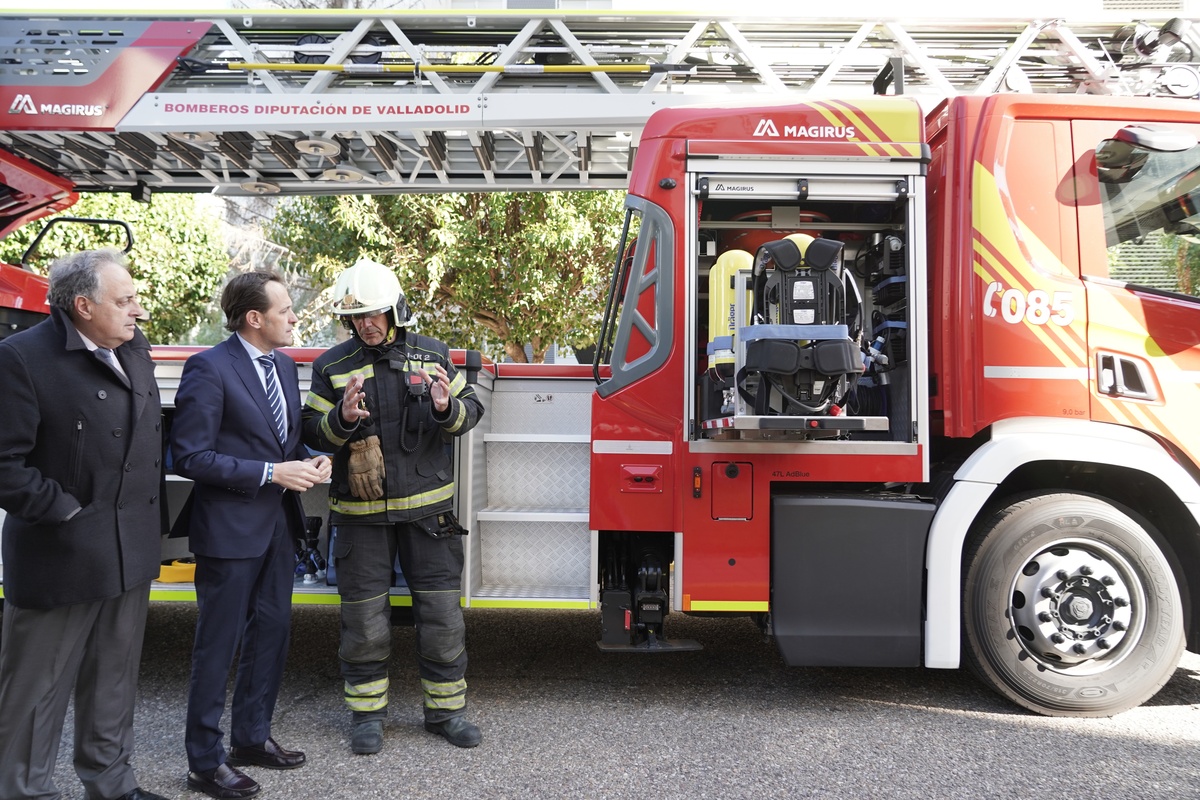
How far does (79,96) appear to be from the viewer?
4.67 m

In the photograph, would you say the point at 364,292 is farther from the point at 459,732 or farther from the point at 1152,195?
the point at 1152,195

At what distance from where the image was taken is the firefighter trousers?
11.7 feet

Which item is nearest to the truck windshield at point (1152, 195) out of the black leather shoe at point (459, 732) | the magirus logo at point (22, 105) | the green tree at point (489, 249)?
the black leather shoe at point (459, 732)

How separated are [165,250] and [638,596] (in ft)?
38.3

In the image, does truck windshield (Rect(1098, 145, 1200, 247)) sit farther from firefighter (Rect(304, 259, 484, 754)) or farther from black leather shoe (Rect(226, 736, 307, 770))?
black leather shoe (Rect(226, 736, 307, 770))

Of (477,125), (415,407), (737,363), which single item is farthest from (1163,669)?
(477,125)

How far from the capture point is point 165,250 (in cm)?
1284

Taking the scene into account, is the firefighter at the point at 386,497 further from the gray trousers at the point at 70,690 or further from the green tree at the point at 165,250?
the green tree at the point at 165,250

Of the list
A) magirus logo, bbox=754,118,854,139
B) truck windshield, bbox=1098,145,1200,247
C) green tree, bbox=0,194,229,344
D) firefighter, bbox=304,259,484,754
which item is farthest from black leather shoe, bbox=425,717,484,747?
green tree, bbox=0,194,229,344

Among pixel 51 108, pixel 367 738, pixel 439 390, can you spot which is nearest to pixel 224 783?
pixel 367 738

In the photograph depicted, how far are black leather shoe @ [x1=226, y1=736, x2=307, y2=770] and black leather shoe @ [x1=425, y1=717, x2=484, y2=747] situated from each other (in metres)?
0.60

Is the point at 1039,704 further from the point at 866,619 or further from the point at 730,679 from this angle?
the point at 730,679

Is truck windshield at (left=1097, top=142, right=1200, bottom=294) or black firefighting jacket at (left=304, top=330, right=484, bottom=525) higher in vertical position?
truck windshield at (left=1097, top=142, right=1200, bottom=294)

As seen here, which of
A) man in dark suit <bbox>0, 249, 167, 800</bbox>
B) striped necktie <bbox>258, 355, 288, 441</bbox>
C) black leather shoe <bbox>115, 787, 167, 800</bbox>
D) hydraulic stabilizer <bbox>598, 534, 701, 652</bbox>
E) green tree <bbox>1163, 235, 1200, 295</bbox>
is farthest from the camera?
hydraulic stabilizer <bbox>598, 534, 701, 652</bbox>
